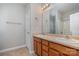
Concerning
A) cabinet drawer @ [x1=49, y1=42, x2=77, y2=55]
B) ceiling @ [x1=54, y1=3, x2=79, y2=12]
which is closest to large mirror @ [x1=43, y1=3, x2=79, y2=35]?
ceiling @ [x1=54, y1=3, x2=79, y2=12]

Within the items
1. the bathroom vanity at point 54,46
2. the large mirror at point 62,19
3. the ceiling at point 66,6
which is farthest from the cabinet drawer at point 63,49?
the ceiling at point 66,6

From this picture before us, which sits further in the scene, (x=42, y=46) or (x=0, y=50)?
(x=42, y=46)

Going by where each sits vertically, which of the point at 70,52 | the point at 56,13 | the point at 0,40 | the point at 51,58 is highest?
the point at 56,13

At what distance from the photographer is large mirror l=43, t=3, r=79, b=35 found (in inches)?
85.1

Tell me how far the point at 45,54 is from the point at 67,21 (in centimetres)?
68

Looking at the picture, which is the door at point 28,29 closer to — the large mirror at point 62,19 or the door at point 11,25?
the door at point 11,25

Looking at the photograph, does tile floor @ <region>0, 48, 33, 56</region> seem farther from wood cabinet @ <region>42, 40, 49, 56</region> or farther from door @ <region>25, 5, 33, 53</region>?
wood cabinet @ <region>42, 40, 49, 56</region>

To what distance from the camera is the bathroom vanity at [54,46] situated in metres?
1.89

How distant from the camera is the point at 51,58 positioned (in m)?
2.14

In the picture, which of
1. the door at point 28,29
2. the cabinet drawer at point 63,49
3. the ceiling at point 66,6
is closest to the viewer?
the cabinet drawer at point 63,49

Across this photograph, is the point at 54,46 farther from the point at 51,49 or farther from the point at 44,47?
the point at 44,47

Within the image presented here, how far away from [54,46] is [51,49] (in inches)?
Result: 3.5

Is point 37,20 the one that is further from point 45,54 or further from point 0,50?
point 0,50

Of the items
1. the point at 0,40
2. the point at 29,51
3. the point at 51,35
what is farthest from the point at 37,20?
the point at 0,40
